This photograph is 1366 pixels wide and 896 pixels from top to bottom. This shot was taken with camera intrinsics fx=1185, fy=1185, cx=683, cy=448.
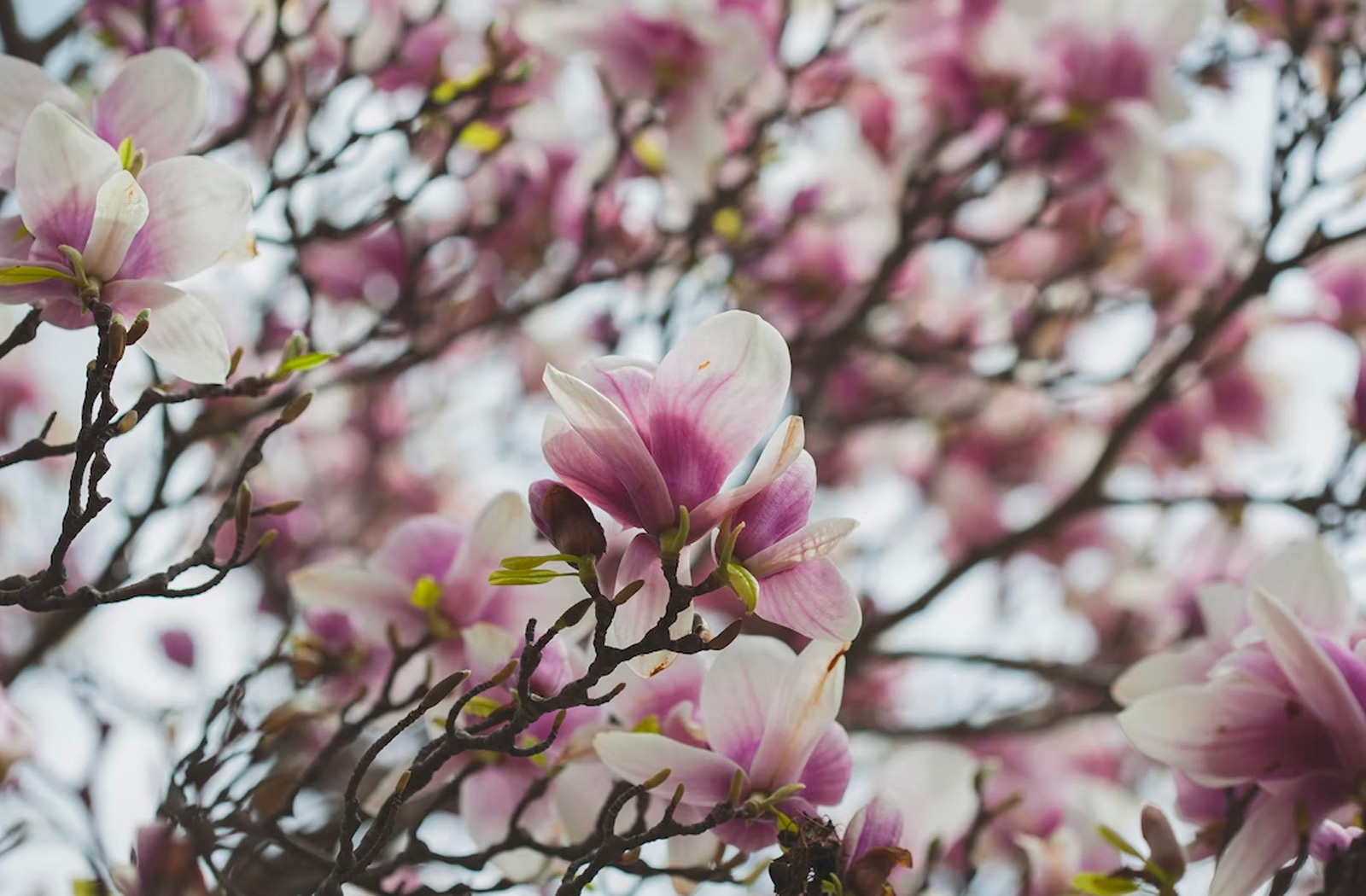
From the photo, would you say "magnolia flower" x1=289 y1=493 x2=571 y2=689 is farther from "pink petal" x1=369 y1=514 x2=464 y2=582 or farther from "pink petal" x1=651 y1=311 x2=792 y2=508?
"pink petal" x1=651 y1=311 x2=792 y2=508

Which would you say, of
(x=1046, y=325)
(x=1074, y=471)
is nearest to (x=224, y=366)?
(x=1046, y=325)

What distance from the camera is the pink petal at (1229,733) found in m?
0.77

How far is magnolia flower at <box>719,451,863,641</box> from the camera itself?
2.18 feet

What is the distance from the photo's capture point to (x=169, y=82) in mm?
841

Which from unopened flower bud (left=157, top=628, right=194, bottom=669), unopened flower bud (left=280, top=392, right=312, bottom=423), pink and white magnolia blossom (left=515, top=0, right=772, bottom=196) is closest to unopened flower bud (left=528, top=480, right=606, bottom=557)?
unopened flower bud (left=280, top=392, right=312, bottom=423)

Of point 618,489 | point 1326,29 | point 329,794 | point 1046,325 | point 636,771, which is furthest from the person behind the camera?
point 1046,325

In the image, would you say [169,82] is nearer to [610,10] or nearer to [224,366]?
[224,366]

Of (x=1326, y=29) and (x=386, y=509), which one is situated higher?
(x=1326, y=29)

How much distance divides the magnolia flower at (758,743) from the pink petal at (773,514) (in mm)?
124

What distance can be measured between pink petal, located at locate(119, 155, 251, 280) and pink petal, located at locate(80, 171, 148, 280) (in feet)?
0.07

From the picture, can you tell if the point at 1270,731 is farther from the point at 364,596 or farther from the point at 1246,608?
the point at 364,596

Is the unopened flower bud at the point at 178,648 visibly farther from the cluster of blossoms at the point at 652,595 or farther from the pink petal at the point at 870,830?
the pink petal at the point at 870,830

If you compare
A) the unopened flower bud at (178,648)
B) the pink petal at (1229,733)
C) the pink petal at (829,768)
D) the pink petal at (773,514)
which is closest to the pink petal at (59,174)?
the pink petal at (773,514)

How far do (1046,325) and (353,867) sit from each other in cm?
173
